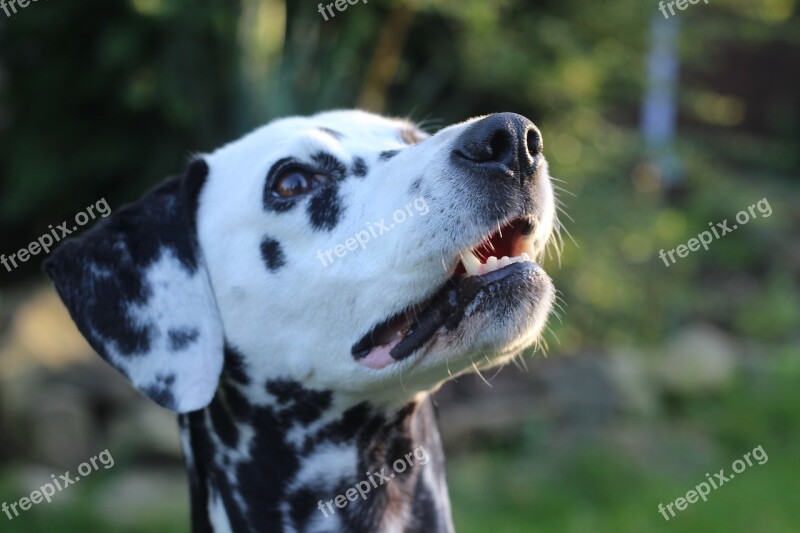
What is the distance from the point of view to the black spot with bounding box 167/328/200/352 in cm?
244

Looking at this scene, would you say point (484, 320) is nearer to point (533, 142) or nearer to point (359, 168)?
point (533, 142)

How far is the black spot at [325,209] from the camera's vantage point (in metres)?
2.44

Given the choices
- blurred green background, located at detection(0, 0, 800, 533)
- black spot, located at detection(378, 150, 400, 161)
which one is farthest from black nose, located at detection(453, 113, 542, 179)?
blurred green background, located at detection(0, 0, 800, 533)

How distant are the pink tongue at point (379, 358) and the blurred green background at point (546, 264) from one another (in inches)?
97.4

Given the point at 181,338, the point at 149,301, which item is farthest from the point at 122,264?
the point at 181,338

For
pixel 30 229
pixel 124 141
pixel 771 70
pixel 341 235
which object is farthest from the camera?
pixel 771 70

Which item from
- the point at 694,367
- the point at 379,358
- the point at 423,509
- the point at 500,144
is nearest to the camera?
the point at 500,144

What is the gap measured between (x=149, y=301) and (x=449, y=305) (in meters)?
0.82

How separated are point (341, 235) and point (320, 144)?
0.29 metres

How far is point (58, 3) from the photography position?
648cm

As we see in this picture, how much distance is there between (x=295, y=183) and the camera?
2520 mm

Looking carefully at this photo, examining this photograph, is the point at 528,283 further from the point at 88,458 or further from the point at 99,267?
the point at 88,458

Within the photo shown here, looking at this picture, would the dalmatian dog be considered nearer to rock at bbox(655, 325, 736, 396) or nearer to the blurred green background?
the blurred green background

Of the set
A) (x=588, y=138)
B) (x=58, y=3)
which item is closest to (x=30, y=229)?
(x=58, y=3)
